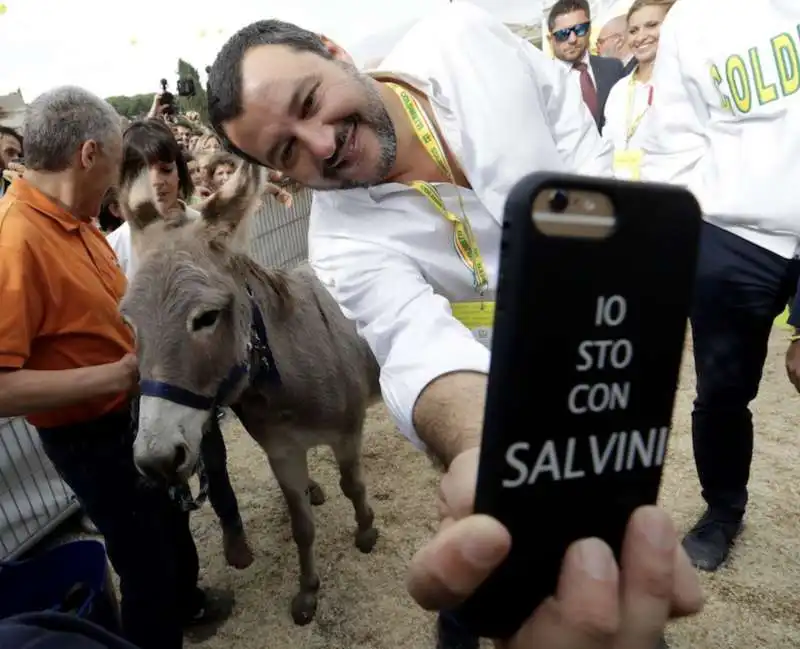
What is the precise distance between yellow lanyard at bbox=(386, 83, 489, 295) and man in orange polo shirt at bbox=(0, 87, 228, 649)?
912mm

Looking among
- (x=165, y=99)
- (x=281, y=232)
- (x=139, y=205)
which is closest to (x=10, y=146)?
(x=165, y=99)

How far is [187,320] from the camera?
1.43 m

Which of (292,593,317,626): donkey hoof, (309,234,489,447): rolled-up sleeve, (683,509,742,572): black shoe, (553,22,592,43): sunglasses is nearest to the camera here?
(309,234,489,447): rolled-up sleeve

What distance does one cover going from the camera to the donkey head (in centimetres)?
137

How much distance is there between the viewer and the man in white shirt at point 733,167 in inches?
54.3

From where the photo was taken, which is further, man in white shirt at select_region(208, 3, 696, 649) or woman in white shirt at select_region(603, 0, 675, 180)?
woman in white shirt at select_region(603, 0, 675, 180)

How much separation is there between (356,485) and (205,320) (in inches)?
43.1

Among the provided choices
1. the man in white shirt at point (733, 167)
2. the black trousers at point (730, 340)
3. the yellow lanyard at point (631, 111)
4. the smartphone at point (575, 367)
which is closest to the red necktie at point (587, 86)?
the yellow lanyard at point (631, 111)

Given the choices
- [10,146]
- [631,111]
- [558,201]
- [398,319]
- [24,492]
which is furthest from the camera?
[10,146]

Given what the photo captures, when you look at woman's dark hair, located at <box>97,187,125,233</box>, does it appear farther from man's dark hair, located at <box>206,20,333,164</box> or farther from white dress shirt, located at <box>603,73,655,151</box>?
white dress shirt, located at <box>603,73,655,151</box>

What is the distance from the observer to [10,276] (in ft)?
4.28

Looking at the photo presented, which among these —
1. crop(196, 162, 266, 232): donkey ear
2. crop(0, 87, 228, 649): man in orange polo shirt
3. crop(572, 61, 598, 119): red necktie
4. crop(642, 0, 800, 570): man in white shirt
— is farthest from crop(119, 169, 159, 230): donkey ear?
crop(572, 61, 598, 119): red necktie

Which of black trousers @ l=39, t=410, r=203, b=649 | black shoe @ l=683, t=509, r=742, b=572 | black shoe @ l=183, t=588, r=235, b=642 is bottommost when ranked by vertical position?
black shoe @ l=183, t=588, r=235, b=642

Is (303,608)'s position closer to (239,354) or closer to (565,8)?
(239,354)
